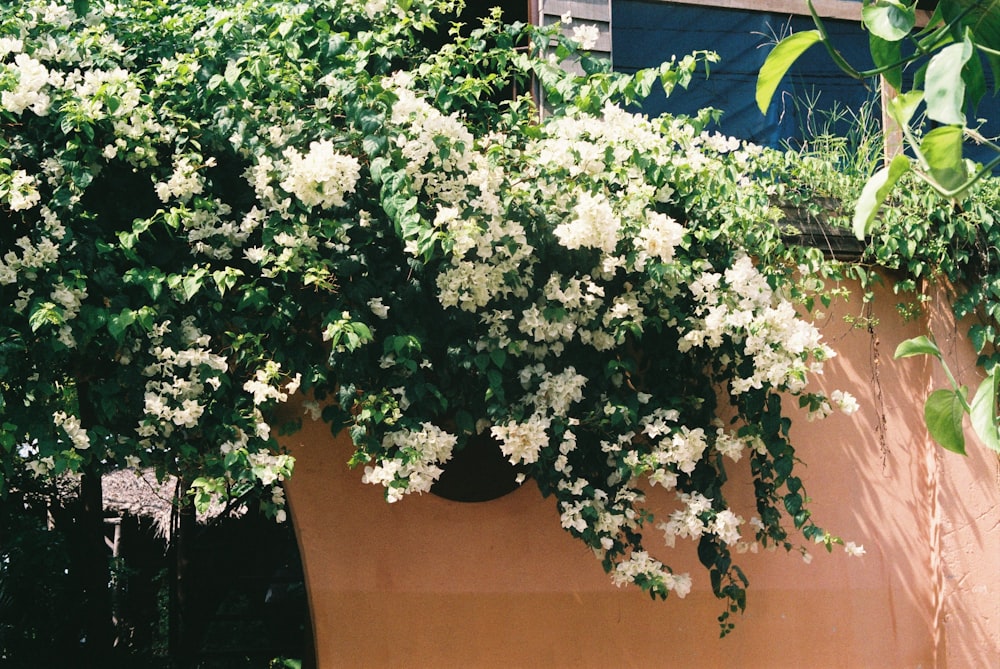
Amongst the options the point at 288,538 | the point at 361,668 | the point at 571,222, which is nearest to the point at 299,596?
the point at 288,538

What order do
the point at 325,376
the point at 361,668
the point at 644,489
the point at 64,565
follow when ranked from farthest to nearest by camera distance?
1. the point at 64,565
2. the point at 644,489
3. the point at 361,668
4. the point at 325,376

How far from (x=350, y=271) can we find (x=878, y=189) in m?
2.26

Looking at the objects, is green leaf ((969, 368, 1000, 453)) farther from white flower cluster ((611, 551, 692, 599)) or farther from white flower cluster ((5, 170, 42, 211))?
white flower cluster ((5, 170, 42, 211))

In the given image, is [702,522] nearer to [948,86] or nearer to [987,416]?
[987,416]

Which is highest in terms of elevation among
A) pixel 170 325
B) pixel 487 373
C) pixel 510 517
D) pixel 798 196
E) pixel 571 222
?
pixel 798 196

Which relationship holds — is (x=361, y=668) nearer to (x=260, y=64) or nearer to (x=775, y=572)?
(x=775, y=572)

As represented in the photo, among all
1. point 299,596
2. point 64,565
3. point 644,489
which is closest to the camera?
point 644,489

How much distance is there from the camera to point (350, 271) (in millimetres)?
3000

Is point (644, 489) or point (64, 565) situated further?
point (64, 565)

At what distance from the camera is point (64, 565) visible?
5562 mm

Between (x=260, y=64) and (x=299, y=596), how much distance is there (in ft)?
13.9

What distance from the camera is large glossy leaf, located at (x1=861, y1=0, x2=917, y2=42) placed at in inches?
37.3

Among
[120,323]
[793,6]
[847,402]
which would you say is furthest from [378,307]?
[793,6]

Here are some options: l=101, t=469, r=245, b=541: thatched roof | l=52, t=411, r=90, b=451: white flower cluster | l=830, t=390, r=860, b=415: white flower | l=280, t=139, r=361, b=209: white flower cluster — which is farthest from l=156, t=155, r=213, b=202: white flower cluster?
l=101, t=469, r=245, b=541: thatched roof
